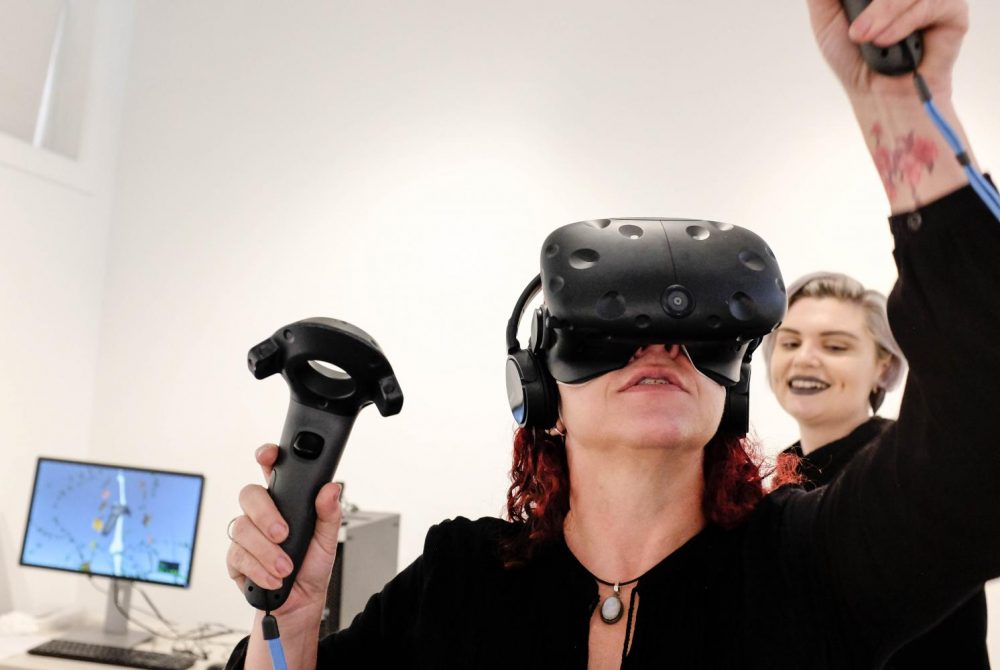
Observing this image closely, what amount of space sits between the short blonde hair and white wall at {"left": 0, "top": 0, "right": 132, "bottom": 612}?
2.79 metres

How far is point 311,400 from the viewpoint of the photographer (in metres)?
0.85

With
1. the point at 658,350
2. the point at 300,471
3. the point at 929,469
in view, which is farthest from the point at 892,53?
the point at 300,471

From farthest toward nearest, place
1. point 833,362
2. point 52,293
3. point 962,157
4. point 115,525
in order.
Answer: point 52,293, point 115,525, point 833,362, point 962,157

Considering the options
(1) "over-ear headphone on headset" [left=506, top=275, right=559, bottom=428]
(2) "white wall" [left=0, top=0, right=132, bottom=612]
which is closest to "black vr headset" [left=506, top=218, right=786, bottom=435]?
(1) "over-ear headphone on headset" [left=506, top=275, right=559, bottom=428]

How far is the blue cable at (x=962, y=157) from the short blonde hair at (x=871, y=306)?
1.55 metres

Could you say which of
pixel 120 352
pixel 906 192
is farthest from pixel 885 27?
pixel 120 352

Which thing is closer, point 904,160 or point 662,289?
point 904,160

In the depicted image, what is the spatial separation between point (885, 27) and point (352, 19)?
3404 millimetres

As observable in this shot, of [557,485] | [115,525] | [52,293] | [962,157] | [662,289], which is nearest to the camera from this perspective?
[962,157]

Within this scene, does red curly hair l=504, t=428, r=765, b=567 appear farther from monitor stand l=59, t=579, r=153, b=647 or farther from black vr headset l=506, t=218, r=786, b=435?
monitor stand l=59, t=579, r=153, b=647

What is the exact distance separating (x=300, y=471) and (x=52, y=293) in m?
3.03

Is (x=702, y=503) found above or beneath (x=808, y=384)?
beneath

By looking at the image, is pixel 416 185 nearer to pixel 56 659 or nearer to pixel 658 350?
pixel 56 659

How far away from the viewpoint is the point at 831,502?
0.76 m
